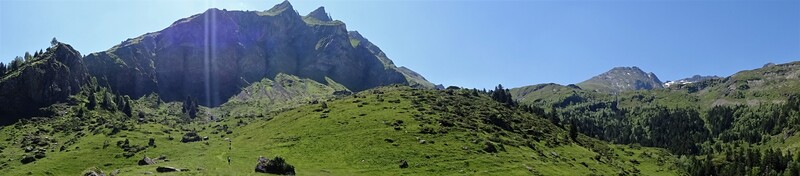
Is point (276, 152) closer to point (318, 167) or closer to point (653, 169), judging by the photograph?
point (318, 167)

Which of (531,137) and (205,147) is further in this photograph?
(531,137)

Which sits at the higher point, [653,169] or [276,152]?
[276,152]

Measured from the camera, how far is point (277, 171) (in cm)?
9306

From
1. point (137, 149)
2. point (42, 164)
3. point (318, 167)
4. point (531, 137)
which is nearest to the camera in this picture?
point (318, 167)

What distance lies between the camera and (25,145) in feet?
613

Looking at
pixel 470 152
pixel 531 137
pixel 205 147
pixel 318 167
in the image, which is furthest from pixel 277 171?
pixel 531 137

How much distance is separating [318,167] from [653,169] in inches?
5328

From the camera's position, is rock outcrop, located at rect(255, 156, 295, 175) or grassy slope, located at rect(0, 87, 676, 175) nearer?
rock outcrop, located at rect(255, 156, 295, 175)

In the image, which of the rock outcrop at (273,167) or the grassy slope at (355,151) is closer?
the rock outcrop at (273,167)

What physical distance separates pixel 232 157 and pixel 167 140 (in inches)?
2912

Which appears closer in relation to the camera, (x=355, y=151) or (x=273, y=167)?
(x=273, y=167)

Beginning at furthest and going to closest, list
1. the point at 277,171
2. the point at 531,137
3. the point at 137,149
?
the point at 531,137 < the point at 137,149 < the point at 277,171

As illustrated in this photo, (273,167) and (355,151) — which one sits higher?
(273,167)

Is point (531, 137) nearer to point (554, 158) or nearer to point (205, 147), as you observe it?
point (554, 158)
